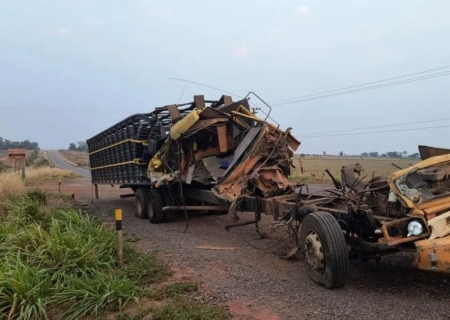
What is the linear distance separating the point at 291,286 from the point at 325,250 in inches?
24.4

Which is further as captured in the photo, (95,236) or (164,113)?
(164,113)

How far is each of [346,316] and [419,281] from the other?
1567 mm

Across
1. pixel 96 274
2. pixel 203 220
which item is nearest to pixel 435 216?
pixel 96 274

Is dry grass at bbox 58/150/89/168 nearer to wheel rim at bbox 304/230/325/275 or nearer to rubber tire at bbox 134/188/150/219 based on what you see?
rubber tire at bbox 134/188/150/219

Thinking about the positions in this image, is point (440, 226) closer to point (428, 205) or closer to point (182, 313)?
point (428, 205)

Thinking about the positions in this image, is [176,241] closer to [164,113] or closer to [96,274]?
[96,274]

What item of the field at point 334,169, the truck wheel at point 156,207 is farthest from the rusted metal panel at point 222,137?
the truck wheel at point 156,207

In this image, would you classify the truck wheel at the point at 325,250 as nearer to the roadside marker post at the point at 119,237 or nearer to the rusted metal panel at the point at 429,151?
the rusted metal panel at the point at 429,151

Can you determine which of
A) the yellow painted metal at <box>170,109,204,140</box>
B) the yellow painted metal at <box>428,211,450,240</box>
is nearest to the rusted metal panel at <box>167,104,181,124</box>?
the yellow painted metal at <box>170,109,204,140</box>

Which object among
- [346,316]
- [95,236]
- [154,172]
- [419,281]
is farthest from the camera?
[154,172]

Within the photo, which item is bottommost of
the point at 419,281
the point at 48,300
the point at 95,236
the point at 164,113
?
the point at 419,281

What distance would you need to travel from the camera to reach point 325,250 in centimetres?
468

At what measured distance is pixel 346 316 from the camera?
3965 mm

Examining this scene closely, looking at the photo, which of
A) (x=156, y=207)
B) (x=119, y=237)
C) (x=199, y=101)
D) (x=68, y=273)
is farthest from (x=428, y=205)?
(x=156, y=207)
